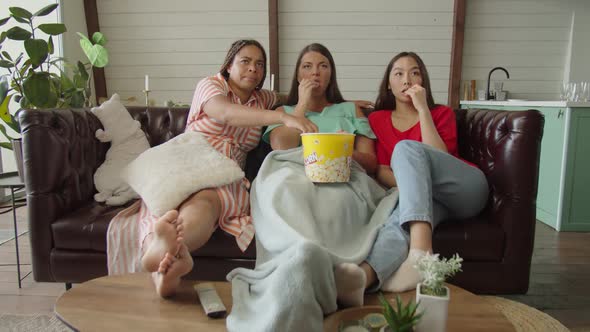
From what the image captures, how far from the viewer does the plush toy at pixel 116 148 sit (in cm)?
190

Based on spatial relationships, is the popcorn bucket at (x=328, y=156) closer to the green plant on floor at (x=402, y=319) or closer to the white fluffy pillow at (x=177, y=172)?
the white fluffy pillow at (x=177, y=172)

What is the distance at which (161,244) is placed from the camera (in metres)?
1.13

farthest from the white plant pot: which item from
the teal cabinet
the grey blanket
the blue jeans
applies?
the teal cabinet

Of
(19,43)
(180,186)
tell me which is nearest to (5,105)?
(19,43)

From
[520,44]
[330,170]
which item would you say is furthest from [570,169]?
[330,170]

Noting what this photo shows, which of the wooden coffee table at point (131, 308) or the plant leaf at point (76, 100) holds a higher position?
the plant leaf at point (76, 100)

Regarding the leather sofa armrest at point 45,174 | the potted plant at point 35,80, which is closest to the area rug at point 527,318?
the leather sofa armrest at point 45,174

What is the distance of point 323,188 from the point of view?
60.6 inches

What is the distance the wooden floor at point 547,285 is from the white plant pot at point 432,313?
1216mm

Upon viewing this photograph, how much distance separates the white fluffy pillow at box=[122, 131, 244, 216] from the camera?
156 cm

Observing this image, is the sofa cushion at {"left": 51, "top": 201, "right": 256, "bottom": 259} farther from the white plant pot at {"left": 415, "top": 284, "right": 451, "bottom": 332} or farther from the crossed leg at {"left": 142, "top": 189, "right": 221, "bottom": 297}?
the white plant pot at {"left": 415, "top": 284, "right": 451, "bottom": 332}

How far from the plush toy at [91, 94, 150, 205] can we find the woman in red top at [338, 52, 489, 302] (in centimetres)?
111

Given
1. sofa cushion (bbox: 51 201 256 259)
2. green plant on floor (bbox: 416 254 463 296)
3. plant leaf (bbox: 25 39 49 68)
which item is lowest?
sofa cushion (bbox: 51 201 256 259)

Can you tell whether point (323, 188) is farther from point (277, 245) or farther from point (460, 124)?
point (460, 124)
